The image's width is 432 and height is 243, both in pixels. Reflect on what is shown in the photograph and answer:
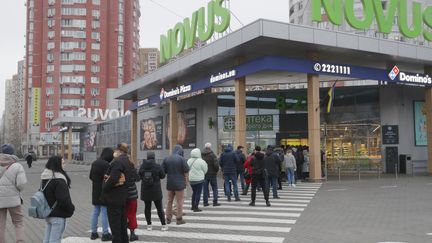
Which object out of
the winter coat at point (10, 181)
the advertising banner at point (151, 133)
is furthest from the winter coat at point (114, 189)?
the advertising banner at point (151, 133)

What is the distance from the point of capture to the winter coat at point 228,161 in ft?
48.8

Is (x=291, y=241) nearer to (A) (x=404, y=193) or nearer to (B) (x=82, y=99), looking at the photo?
(A) (x=404, y=193)

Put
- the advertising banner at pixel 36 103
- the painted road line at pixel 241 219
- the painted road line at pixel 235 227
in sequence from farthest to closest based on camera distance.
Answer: the advertising banner at pixel 36 103 < the painted road line at pixel 241 219 < the painted road line at pixel 235 227

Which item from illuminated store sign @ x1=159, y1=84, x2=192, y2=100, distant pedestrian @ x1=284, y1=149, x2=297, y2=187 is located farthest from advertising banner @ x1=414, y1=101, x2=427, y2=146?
illuminated store sign @ x1=159, y1=84, x2=192, y2=100

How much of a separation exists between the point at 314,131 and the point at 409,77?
270 inches

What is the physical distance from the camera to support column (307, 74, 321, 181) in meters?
22.3

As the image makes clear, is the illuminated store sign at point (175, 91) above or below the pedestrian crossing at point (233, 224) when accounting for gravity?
above

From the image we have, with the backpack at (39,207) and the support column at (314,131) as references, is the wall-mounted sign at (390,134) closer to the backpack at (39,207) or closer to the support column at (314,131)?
the support column at (314,131)

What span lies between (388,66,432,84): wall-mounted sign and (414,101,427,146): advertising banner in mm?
3067

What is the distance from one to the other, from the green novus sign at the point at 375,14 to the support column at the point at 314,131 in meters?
3.01

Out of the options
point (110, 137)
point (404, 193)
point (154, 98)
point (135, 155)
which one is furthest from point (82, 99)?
point (404, 193)

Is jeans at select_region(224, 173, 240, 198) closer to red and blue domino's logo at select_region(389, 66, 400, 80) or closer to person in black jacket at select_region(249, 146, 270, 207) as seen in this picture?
person in black jacket at select_region(249, 146, 270, 207)

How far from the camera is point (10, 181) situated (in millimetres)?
7453

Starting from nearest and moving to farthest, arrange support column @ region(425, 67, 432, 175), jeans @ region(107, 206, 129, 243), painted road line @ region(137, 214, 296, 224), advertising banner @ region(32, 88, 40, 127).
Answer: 1. jeans @ region(107, 206, 129, 243)
2. painted road line @ region(137, 214, 296, 224)
3. support column @ region(425, 67, 432, 175)
4. advertising banner @ region(32, 88, 40, 127)
